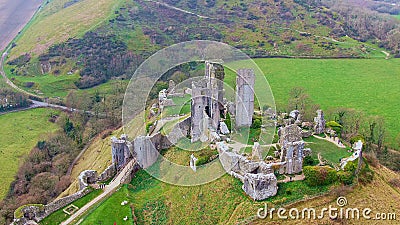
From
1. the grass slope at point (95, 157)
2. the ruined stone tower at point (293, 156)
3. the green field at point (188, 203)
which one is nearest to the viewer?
the green field at point (188, 203)

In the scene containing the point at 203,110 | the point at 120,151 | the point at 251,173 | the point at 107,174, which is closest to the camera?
the point at 251,173

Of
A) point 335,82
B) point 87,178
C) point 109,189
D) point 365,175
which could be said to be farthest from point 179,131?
point 335,82

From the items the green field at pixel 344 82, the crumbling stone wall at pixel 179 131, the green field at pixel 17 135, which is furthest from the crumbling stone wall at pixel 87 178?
the green field at pixel 344 82

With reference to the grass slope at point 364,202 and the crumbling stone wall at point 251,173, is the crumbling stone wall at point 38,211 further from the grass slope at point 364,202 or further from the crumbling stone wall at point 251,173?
the grass slope at point 364,202

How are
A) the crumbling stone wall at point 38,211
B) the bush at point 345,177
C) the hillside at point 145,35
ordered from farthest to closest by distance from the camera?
the hillside at point 145,35
the crumbling stone wall at point 38,211
the bush at point 345,177

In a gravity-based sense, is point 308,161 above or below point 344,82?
above

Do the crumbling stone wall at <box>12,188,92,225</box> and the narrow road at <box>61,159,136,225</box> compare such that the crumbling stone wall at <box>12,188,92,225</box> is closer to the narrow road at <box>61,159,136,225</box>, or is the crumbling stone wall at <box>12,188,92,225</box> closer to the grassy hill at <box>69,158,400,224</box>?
the narrow road at <box>61,159,136,225</box>

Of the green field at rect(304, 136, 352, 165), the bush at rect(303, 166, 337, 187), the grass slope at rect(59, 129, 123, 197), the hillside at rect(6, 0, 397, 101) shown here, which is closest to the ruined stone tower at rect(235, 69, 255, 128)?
the green field at rect(304, 136, 352, 165)

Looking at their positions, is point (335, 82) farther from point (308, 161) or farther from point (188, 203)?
point (188, 203)
